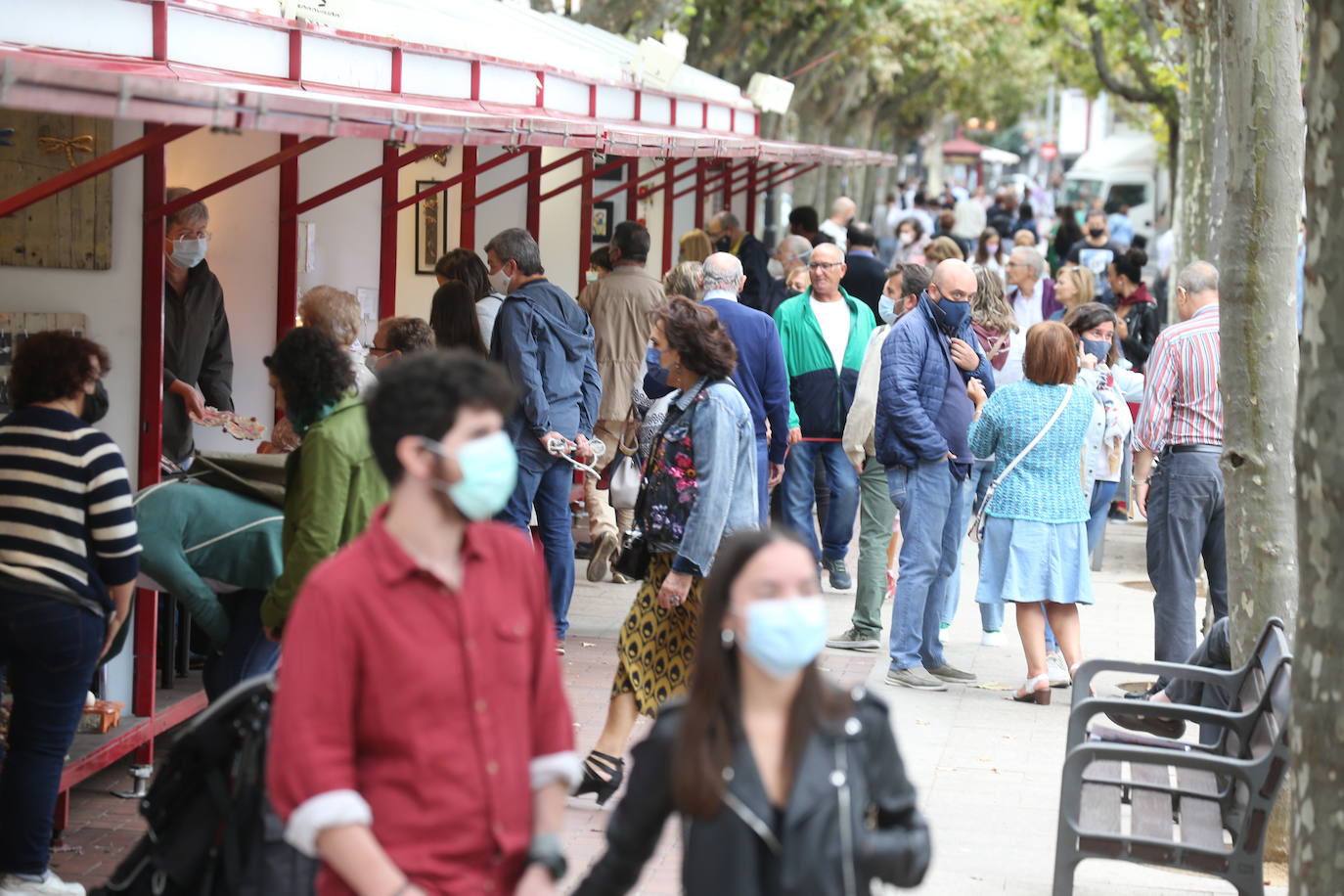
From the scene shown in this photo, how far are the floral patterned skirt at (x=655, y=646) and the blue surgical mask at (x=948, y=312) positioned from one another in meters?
2.69

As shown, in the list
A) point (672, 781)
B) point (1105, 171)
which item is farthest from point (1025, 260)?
point (1105, 171)

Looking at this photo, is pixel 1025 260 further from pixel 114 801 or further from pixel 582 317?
pixel 114 801

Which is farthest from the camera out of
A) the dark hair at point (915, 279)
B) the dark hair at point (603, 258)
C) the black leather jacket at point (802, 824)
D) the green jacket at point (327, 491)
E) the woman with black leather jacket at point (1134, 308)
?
the woman with black leather jacket at point (1134, 308)

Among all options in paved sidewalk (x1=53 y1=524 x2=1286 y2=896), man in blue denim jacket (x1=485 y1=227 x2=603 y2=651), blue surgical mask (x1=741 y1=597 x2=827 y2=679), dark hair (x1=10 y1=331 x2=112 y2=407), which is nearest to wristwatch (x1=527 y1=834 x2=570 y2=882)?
blue surgical mask (x1=741 y1=597 x2=827 y2=679)

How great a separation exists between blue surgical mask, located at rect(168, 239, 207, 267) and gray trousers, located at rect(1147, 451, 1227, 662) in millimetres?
4404

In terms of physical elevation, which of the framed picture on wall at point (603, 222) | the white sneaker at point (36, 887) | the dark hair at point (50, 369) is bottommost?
the white sneaker at point (36, 887)

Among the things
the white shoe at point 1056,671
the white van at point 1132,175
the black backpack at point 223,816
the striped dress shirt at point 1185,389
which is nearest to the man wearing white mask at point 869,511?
the white shoe at point 1056,671

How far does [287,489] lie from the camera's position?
5.20 metres

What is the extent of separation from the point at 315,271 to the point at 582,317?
147cm

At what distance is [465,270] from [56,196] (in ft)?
9.84

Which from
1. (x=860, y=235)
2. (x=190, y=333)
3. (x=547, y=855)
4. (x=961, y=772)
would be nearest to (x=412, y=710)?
(x=547, y=855)

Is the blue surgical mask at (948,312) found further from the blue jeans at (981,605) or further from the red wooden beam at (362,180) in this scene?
the red wooden beam at (362,180)

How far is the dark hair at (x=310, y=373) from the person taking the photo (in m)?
5.20

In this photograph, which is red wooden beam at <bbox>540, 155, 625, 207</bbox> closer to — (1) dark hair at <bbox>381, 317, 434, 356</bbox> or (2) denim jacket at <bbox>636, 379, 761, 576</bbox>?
(1) dark hair at <bbox>381, 317, 434, 356</bbox>
